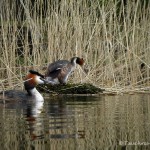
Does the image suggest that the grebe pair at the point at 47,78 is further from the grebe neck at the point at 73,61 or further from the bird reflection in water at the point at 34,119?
the bird reflection in water at the point at 34,119

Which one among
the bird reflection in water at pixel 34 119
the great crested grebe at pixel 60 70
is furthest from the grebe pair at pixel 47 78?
the bird reflection in water at pixel 34 119

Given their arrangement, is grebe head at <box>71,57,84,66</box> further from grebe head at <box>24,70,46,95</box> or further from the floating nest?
grebe head at <box>24,70,46,95</box>

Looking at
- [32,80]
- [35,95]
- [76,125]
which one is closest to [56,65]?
[32,80]

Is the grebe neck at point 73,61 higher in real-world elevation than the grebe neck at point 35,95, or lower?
higher

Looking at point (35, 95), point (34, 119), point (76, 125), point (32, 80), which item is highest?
point (32, 80)

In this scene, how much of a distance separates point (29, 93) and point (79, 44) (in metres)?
2.46

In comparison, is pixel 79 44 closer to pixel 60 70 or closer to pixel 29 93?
pixel 60 70

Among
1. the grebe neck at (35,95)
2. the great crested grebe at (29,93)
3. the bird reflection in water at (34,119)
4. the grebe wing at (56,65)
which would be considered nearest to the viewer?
the bird reflection in water at (34,119)

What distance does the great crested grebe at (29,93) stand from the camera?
39.0 ft

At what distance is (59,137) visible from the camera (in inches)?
284

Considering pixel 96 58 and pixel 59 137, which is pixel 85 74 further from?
pixel 59 137

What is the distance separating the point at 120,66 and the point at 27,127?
6.90 meters

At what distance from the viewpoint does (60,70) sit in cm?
1450

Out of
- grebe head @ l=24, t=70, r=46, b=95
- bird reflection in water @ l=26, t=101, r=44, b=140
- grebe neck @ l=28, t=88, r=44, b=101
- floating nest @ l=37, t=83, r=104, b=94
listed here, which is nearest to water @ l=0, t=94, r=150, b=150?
bird reflection in water @ l=26, t=101, r=44, b=140
